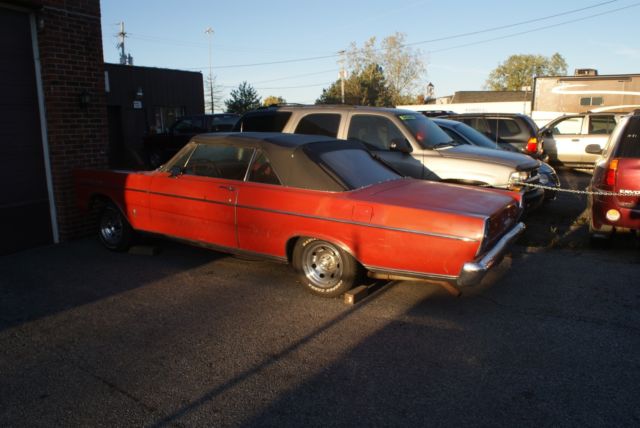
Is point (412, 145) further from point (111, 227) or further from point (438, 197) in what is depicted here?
point (111, 227)

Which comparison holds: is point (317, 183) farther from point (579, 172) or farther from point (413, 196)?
point (579, 172)

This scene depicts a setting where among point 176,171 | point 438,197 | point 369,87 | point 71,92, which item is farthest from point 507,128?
point 369,87

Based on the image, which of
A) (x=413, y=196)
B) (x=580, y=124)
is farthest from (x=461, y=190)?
(x=580, y=124)

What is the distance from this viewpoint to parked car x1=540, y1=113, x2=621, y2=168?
1420 cm

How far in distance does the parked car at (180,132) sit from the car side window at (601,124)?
10299 millimetres

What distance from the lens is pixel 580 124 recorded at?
14398 mm

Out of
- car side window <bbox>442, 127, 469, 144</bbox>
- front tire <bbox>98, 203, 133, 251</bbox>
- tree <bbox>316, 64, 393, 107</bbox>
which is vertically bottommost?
front tire <bbox>98, 203, 133, 251</bbox>

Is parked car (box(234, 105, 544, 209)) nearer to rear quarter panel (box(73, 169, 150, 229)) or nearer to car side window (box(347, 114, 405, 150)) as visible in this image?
car side window (box(347, 114, 405, 150))

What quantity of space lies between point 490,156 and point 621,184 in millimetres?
1863

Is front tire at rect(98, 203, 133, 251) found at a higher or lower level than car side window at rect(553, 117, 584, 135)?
lower

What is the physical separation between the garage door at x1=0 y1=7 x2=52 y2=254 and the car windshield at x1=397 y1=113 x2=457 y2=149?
5186 millimetres

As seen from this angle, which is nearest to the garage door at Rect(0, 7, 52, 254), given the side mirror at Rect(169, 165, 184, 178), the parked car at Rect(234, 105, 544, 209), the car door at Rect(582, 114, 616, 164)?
the side mirror at Rect(169, 165, 184, 178)

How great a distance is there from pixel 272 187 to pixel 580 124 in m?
12.2

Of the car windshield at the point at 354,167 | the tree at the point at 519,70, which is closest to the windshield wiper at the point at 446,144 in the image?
the car windshield at the point at 354,167
